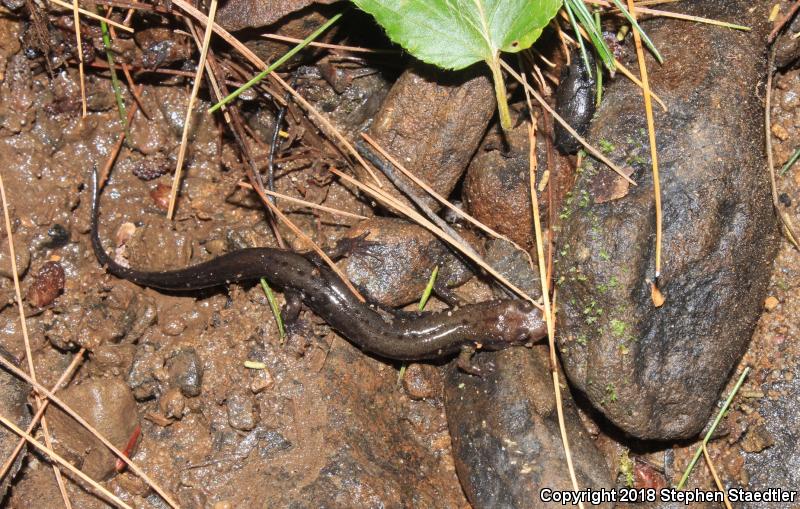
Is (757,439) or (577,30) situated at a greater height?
(577,30)

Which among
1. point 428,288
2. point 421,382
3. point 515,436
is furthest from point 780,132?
point 421,382

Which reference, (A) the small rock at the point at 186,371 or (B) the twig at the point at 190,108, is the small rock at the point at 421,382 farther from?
(B) the twig at the point at 190,108

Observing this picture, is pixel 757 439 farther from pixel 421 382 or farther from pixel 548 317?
pixel 421 382

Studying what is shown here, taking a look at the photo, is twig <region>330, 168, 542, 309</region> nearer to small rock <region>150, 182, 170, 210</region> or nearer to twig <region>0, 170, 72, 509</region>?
small rock <region>150, 182, 170, 210</region>

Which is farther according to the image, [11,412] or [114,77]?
[114,77]

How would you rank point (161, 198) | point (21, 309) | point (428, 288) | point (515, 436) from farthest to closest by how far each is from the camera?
point (161, 198), point (428, 288), point (21, 309), point (515, 436)

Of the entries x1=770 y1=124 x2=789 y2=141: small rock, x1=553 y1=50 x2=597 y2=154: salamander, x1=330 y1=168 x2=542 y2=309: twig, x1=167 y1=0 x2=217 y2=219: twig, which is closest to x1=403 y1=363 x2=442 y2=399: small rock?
x1=330 y1=168 x2=542 y2=309: twig

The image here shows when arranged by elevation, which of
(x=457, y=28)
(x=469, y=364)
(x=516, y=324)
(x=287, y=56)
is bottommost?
(x=469, y=364)
